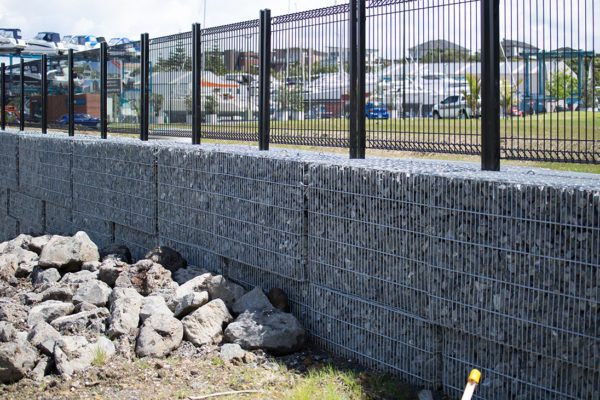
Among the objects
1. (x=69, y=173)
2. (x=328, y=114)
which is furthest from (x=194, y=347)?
(x=69, y=173)

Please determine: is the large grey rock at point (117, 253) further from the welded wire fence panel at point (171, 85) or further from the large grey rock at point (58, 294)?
the welded wire fence panel at point (171, 85)

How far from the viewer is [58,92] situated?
19.7 m

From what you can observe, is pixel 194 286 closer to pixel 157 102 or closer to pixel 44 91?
pixel 157 102

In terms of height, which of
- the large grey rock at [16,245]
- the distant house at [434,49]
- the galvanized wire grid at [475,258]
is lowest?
the large grey rock at [16,245]

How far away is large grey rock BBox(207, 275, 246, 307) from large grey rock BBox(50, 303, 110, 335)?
3.52 feet

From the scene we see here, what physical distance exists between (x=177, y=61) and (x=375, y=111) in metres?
4.96

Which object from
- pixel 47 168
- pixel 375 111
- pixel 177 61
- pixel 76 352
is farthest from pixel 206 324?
pixel 47 168

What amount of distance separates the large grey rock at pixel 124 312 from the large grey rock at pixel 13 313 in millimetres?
1046

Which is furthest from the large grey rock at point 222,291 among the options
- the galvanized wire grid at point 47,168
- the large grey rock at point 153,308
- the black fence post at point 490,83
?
the galvanized wire grid at point 47,168

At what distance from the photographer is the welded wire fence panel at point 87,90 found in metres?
17.2

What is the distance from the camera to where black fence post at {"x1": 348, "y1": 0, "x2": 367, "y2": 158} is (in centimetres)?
922

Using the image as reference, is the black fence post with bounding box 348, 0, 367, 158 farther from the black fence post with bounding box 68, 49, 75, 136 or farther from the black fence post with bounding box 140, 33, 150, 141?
the black fence post with bounding box 68, 49, 75, 136

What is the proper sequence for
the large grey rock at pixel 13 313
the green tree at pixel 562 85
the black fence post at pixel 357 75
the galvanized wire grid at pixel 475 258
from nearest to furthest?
the galvanized wire grid at pixel 475 258 → the green tree at pixel 562 85 → the black fence post at pixel 357 75 → the large grey rock at pixel 13 313

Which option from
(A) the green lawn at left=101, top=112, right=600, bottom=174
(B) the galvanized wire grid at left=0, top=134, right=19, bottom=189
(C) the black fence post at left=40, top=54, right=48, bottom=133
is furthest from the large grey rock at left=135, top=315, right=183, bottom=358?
(C) the black fence post at left=40, top=54, right=48, bottom=133
